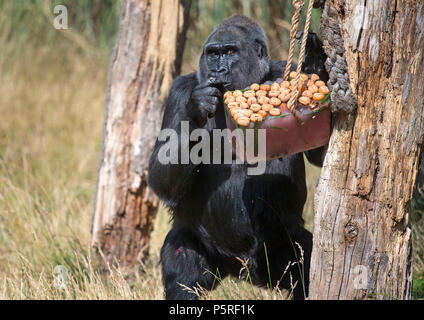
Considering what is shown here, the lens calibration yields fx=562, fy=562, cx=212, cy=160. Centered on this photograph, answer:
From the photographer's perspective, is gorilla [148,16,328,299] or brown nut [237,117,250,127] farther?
gorilla [148,16,328,299]

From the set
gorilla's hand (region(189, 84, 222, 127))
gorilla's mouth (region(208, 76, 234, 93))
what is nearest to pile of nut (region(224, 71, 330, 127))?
gorilla's hand (region(189, 84, 222, 127))

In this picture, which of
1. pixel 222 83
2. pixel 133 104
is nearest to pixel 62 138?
pixel 133 104

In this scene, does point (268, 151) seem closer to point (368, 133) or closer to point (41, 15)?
point (368, 133)

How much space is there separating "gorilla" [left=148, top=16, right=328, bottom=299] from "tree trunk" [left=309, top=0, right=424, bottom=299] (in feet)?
2.75

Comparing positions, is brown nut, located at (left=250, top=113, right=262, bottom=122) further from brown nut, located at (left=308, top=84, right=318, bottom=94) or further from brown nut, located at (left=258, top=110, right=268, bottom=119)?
brown nut, located at (left=308, top=84, right=318, bottom=94)

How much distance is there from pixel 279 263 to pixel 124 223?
162 centimetres

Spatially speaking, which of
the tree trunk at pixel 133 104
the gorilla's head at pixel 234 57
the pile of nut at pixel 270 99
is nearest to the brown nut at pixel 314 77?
the pile of nut at pixel 270 99

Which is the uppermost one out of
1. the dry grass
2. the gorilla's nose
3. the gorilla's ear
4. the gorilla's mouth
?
the gorilla's ear

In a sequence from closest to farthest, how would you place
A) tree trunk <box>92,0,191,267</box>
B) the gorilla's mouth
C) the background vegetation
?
the gorilla's mouth, the background vegetation, tree trunk <box>92,0,191,267</box>

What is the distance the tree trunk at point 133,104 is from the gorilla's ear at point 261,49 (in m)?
1.09

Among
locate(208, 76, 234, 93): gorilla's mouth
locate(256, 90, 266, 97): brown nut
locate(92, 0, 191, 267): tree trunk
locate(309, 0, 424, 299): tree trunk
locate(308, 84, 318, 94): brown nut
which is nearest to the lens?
locate(309, 0, 424, 299): tree trunk

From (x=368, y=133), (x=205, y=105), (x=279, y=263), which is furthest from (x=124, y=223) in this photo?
(x=368, y=133)

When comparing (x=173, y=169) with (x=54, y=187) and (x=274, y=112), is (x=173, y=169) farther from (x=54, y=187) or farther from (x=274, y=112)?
(x=54, y=187)

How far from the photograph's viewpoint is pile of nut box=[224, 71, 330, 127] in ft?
7.89
